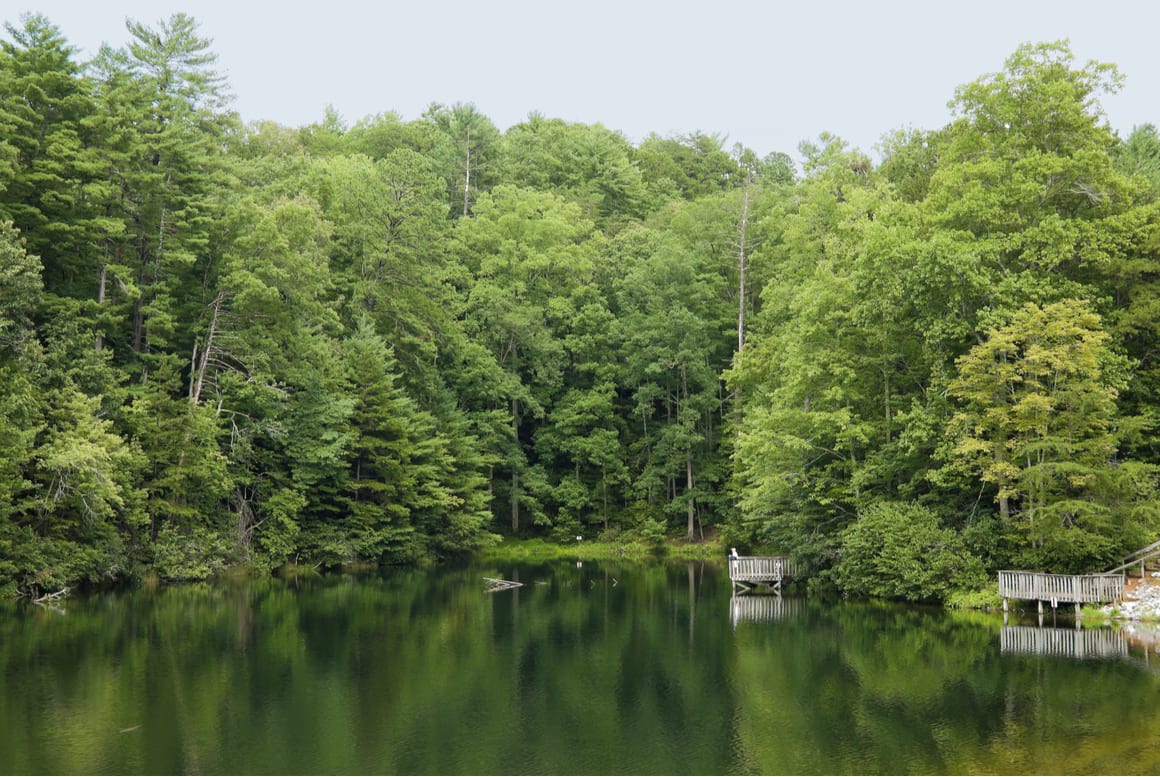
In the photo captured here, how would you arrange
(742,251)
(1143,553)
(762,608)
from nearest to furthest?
(1143,553)
(762,608)
(742,251)

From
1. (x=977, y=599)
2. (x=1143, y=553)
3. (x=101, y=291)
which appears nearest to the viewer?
(x=1143, y=553)

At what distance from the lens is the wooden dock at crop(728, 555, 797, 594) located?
32.3 m

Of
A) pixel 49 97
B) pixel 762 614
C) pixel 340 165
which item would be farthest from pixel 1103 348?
pixel 340 165

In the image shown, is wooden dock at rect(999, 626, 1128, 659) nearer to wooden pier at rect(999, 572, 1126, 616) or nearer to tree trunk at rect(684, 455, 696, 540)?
wooden pier at rect(999, 572, 1126, 616)

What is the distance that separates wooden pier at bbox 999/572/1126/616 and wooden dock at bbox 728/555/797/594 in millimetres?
8823

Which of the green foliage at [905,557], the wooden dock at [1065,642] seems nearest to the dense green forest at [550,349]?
A: the green foliage at [905,557]

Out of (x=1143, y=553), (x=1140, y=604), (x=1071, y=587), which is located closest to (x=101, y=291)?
(x=1071, y=587)

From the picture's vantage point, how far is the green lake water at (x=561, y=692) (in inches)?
498

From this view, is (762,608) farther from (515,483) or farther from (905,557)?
(515,483)

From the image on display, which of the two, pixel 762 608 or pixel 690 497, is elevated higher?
pixel 690 497

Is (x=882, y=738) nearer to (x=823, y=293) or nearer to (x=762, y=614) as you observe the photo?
(x=762, y=614)

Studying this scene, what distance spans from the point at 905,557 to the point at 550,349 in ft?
92.3

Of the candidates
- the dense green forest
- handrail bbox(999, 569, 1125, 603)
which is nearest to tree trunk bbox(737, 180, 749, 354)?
the dense green forest

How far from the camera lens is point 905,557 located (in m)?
27.7
